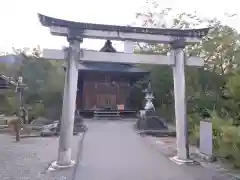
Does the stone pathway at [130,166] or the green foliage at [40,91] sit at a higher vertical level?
the green foliage at [40,91]

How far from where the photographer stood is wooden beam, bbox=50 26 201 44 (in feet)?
28.6

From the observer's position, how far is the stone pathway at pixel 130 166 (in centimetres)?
763

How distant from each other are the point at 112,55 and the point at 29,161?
4.45 meters

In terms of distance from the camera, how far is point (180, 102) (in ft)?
30.6

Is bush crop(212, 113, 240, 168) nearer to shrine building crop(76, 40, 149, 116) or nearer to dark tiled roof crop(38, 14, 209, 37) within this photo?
dark tiled roof crop(38, 14, 209, 37)

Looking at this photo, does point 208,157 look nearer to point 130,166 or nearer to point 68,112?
point 130,166

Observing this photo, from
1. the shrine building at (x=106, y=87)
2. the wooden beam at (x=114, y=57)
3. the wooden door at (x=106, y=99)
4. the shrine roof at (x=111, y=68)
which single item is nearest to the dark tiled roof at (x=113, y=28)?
the wooden beam at (x=114, y=57)

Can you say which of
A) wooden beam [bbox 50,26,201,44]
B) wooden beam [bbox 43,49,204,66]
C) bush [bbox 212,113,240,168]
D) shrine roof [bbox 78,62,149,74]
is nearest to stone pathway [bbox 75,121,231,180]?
bush [bbox 212,113,240,168]

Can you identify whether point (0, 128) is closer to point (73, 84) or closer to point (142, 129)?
point (142, 129)

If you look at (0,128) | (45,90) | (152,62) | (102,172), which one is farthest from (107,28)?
(45,90)

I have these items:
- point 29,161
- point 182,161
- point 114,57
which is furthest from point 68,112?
point 182,161

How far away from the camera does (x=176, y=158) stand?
9.60 m

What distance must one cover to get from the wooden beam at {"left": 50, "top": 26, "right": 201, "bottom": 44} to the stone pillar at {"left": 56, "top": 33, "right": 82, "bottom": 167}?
32cm

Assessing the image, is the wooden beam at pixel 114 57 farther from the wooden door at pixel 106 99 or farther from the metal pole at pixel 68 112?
the wooden door at pixel 106 99
